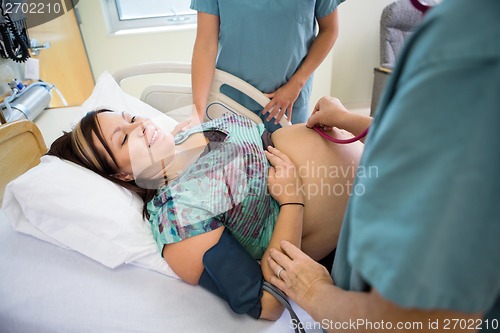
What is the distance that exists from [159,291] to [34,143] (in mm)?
768

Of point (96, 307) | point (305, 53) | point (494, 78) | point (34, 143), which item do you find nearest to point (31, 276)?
point (96, 307)

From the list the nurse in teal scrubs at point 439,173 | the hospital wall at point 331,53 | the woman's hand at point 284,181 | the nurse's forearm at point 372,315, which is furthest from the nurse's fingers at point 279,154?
the hospital wall at point 331,53

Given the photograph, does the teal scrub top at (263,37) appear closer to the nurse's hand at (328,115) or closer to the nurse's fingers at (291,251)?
the nurse's hand at (328,115)

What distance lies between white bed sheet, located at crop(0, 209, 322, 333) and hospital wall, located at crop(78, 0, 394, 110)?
7.14 feet

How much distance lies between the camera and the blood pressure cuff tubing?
33.4 inches

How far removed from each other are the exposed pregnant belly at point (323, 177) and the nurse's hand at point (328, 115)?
42 millimetres

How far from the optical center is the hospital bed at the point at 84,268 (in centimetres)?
87

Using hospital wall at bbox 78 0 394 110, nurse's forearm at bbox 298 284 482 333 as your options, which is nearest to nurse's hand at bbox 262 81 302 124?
nurse's forearm at bbox 298 284 482 333

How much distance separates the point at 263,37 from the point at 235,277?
1081 mm

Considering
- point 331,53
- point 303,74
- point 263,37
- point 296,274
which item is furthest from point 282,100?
point 331,53

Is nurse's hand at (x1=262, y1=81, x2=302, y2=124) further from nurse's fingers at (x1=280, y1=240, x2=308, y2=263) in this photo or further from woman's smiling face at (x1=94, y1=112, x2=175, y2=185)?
nurse's fingers at (x1=280, y1=240, x2=308, y2=263)

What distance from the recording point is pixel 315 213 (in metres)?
1.09

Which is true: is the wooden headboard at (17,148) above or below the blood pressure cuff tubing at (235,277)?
above

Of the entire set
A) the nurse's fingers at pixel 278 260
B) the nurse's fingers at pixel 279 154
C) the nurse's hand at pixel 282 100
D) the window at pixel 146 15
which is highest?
the window at pixel 146 15
